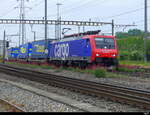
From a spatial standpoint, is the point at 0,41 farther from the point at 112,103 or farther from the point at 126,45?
the point at 112,103

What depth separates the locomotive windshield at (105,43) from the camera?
24769 millimetres

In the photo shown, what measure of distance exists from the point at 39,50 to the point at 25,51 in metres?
7.80

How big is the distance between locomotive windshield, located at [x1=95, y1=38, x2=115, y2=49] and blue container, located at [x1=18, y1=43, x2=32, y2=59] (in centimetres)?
2056

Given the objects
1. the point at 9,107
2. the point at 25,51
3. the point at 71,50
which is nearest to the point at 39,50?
the point at 25,51

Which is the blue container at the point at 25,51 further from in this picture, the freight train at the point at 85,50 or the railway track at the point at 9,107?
the railway track at the point at 9,107

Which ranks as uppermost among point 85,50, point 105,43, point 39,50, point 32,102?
point 105,43

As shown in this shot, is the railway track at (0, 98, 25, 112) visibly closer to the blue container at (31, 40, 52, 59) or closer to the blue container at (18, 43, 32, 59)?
the blue container at (31, 40, 52, 59)

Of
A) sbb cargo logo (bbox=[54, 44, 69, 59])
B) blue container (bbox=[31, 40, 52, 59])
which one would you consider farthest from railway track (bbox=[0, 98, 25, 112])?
blue container (bbox=[31, 40, 52, 59])

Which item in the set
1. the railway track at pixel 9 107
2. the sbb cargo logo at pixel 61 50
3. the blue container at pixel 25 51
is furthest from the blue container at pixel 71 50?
the railway track at pixel 9 107

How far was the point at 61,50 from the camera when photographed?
101ft

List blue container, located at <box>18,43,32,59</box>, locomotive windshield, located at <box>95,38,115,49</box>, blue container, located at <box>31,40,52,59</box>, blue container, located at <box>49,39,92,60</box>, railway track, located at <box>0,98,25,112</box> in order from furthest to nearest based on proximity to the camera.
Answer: blue container, located at <box>18,43,32,59</box>, blue container, located at <box>31,40,52,59</box>, blue container, located at <box>49,39,92,60</box>, locomotive windshield, located at <box>95,38,115,49</box>, railway track, located at <box>0,98,25,112</box>

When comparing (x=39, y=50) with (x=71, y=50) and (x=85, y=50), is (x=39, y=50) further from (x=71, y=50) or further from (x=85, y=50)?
(x=85, y=50)

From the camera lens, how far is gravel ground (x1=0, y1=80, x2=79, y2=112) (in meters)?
9.62

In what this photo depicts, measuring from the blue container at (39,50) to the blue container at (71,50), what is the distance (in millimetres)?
2161
